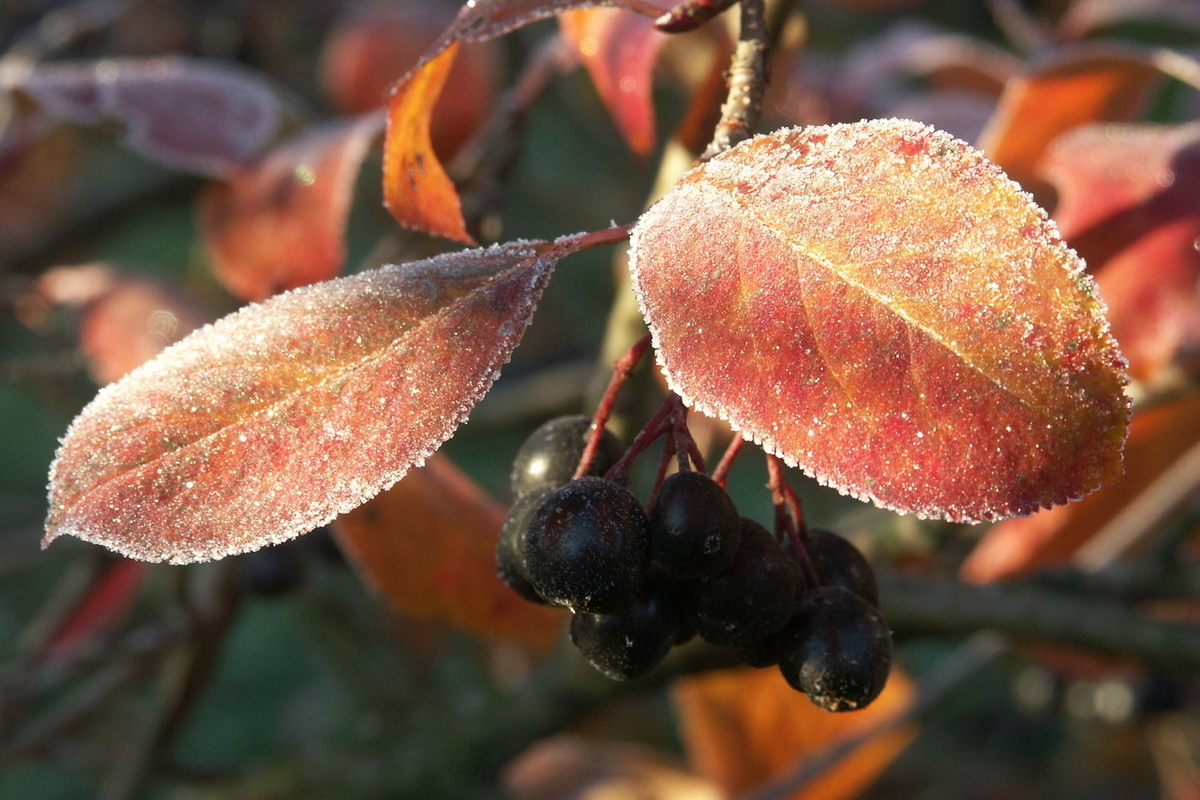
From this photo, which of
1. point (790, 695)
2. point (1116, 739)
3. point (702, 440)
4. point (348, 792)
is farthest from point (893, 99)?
point (1116, 739)

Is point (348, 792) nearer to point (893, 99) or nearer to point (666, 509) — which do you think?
point (666, 509)

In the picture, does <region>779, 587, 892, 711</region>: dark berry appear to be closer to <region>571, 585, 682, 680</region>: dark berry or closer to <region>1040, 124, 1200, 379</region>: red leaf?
<region>571, 585, 682, 680</region>: dark berry

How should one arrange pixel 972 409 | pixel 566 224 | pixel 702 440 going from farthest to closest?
pixel 566 224 < pixel 702 440 < pixel 972 409

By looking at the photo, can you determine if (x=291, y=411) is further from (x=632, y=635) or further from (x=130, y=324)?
(x=130, y=324)

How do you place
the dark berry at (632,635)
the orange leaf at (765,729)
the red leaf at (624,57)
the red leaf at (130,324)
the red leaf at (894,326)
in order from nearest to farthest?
the red leaf at (894,326), the dark berry at (632,635), the red leaf at (624,57), the red leaf at (130,324), the orange leaf at (765,729)

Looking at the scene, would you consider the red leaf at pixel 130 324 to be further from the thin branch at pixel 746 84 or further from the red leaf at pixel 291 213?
the thin branch at pixel 746 84

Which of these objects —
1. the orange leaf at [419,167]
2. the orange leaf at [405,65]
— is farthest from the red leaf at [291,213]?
the orange leaf at [405,65]
